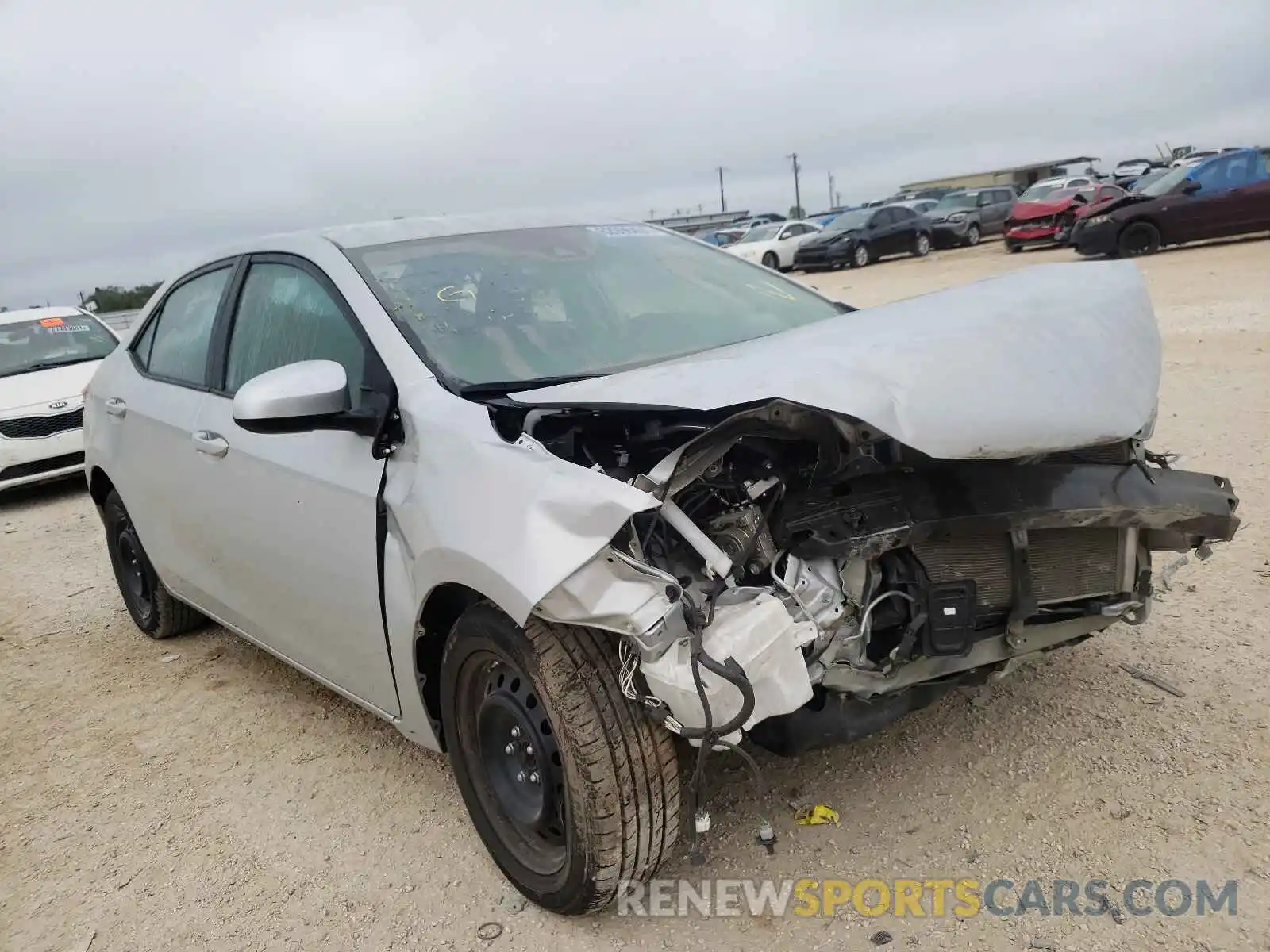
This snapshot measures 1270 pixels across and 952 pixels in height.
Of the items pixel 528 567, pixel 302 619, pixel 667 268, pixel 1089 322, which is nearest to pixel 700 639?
pixel 528 567

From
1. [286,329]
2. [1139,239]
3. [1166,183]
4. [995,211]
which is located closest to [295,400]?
[286,329]

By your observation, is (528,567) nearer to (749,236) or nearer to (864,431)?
(864,431)

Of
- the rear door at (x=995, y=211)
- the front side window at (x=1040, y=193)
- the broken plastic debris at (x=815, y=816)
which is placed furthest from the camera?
the rear door at (x=995, y=211)

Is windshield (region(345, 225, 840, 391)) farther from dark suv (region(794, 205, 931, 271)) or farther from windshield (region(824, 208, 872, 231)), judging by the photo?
windshield (region(824, 208, 872, 231))

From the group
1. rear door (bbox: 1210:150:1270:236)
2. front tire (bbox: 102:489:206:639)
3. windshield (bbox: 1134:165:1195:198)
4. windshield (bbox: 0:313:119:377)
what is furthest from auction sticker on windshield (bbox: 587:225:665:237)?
rear door (bbox: 1210:150:1270:236)

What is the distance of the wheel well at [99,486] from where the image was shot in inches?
189

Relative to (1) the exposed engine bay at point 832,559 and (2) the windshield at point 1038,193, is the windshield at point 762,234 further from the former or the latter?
(1) the exposed engine bay at point 832,559

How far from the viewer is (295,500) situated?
3047mm

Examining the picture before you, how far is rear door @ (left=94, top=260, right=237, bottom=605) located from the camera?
3.83 metres

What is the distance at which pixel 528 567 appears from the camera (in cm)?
215

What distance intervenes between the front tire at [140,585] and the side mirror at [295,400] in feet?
7.17

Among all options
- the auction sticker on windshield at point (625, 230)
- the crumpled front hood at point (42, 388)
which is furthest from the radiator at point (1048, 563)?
the crumpled front hood at point (42, 388)

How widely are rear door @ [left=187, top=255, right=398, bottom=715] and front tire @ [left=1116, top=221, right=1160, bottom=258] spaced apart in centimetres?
1529

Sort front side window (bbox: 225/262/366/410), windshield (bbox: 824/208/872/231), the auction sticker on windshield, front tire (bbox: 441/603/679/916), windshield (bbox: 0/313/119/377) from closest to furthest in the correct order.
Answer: front tire (bbox: 441/603/679/916) < front side window (bbox: 225/262/366/410) < the auction sticker on windshield < windshield (bbox: 0/313/119/377) < windshield (bbox: 824/208/872/231)
